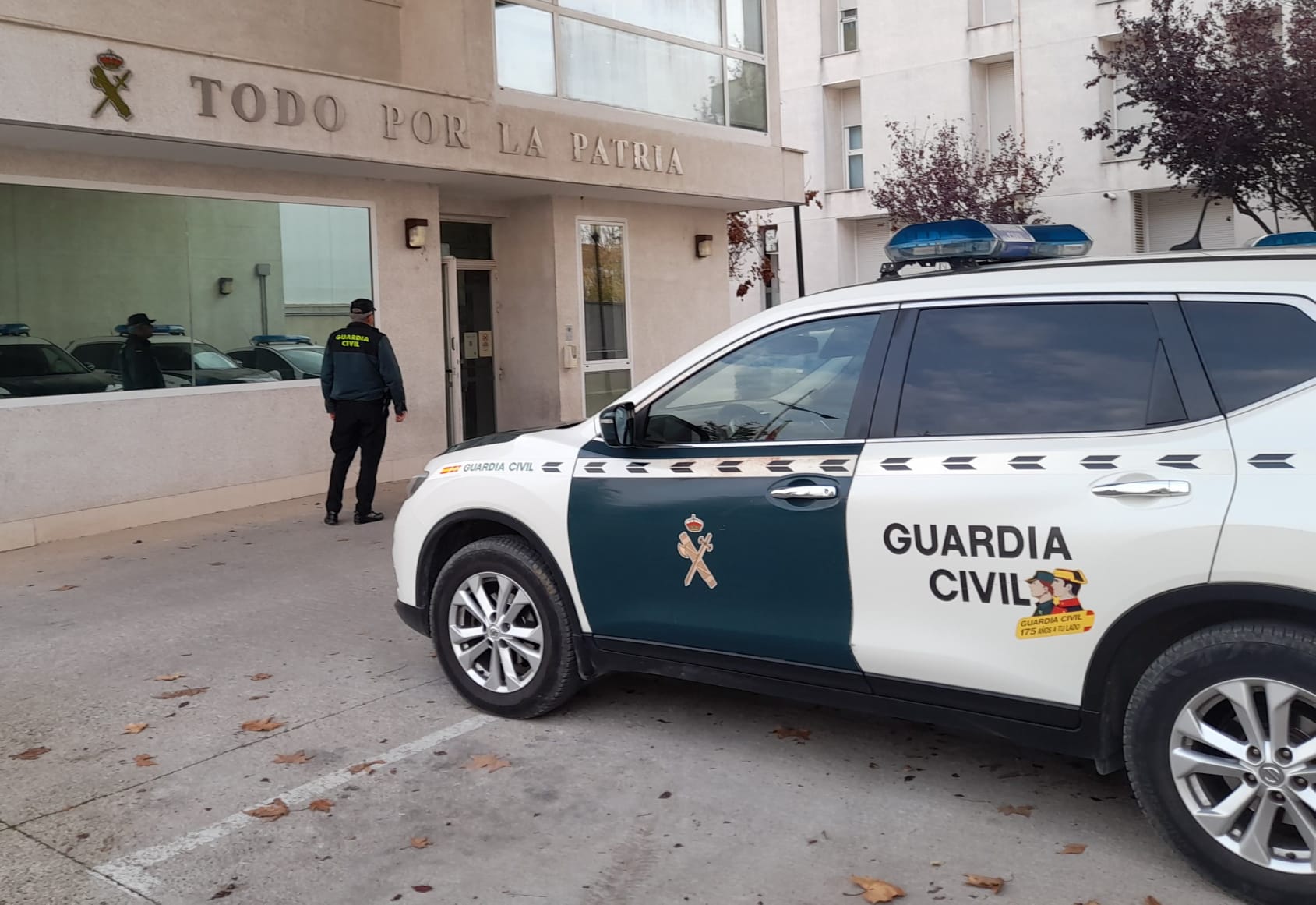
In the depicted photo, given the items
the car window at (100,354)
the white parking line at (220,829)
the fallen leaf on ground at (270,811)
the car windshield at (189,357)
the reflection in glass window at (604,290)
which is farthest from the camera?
the reflection in glass window at (604,290)

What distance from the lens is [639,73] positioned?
14711mm

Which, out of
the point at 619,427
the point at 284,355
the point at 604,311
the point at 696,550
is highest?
the point at 604,311

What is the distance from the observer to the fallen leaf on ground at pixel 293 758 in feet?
16.5

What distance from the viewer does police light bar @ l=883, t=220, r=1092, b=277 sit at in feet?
15.5

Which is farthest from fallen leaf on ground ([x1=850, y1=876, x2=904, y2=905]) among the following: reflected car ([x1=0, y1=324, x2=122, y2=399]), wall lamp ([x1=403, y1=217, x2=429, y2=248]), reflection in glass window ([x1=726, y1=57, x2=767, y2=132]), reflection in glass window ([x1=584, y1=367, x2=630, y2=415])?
reflection in glass window ([x1=726, y1=57, x2=767, y2=132])

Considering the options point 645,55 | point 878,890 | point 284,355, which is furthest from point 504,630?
point 645,55

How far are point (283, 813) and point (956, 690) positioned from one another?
2.46m

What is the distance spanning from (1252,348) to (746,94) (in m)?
13.4

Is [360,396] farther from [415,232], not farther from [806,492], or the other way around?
[806,492]

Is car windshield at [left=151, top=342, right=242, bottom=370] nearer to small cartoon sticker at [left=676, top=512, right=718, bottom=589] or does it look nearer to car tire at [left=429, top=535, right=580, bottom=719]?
car tire at [left=429, top=535, right=580, bottom=719]

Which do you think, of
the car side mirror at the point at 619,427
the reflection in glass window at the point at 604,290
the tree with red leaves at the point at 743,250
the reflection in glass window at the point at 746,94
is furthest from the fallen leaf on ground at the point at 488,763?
the tree with red leaves at the point at 743,250

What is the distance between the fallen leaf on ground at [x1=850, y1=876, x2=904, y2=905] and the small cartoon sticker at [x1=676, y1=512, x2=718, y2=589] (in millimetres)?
1236

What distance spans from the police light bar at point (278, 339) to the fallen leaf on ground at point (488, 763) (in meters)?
7.69

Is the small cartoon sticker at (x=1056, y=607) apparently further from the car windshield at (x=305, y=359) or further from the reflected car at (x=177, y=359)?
the car windshield at (x=305, y=359)
